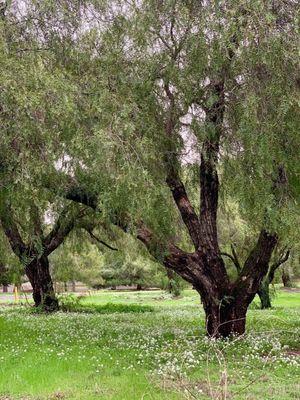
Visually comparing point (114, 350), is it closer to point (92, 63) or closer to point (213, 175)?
point (213, 175)

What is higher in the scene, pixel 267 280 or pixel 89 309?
pixel 267 280

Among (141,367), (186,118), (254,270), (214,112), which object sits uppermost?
(186,118)

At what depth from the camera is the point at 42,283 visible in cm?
2647

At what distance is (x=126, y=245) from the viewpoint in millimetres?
26359

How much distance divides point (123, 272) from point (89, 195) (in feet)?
188

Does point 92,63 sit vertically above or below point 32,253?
above

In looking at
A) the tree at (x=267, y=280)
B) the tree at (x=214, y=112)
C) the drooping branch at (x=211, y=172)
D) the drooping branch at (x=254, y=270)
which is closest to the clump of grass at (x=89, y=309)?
the tree at (x=267, y=280)

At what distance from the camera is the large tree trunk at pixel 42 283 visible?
2607 centimetres

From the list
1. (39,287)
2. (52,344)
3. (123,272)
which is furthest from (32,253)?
(123,272)

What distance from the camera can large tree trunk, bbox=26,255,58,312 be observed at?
26067 millimetres

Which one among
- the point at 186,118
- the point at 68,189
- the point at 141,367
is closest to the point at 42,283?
the point at 68,189

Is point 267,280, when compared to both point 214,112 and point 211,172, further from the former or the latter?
point 214,112

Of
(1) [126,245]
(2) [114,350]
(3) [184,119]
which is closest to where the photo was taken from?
(2) [114,350]

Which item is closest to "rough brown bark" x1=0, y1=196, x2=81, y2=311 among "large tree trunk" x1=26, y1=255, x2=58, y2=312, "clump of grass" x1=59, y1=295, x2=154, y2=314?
"large tree trunk" x1=26, y1=255, x2=58, y2=312
